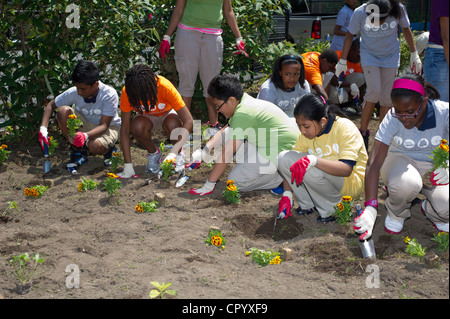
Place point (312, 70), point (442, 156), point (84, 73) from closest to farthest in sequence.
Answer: point (442, 156) → point (84, 73) → point (312, 70)

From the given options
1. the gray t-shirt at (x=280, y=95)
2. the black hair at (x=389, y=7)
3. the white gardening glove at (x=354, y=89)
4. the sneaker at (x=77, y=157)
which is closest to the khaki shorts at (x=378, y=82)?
the black hair at (x=389, y=7)

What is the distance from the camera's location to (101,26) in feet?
18.4

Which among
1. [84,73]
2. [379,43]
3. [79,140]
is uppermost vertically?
[379,43]

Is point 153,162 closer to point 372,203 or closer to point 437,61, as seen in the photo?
point 372,203

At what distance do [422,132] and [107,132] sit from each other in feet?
9.85

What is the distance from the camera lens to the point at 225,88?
4.34 meters

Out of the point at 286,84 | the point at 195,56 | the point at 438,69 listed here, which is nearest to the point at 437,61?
the point at 438,69

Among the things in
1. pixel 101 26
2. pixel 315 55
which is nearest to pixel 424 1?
pixel 315 55

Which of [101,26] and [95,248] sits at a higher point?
[101,26]

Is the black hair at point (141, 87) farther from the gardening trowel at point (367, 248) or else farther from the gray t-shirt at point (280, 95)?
the gardening trowel at point (367, 248)

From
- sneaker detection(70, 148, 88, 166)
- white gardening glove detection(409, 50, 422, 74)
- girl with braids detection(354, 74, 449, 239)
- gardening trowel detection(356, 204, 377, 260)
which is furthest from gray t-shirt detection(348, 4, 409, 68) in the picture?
sneaker detection(70, 148, 88, 166)

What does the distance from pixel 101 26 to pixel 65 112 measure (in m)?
1.07

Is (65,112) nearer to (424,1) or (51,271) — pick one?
(51,271)

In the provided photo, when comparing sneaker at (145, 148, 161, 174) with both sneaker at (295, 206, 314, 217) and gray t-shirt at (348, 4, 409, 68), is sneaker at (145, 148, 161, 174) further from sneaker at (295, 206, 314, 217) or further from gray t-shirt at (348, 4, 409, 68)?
gray t-shirt at (348, 4, 409, 68)
